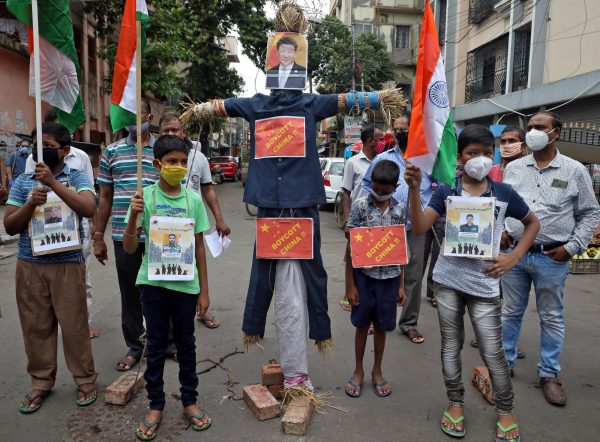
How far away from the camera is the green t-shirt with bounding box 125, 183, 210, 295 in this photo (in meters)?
2.91

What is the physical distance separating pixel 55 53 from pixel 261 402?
267cm

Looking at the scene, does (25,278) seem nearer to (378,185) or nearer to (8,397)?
(8,397)

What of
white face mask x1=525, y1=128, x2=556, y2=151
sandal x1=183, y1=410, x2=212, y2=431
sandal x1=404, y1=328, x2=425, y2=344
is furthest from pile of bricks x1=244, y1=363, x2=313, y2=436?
white face mask x1=525, y1=128, x2=556, y2=151

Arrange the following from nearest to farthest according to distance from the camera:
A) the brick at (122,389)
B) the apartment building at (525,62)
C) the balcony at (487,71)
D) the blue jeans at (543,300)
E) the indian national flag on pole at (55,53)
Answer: the indian national flag on pole at (55,53) → the brick at (122,389) → the blue jeans at (543,300) → the apartment building at (525,62) → the balcony at (487,71)

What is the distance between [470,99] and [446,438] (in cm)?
1717

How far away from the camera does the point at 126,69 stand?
301 centimetres

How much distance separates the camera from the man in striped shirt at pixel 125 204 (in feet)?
12.1

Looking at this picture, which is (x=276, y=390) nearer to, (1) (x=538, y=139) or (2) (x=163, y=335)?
(2) (x=163, y=335)

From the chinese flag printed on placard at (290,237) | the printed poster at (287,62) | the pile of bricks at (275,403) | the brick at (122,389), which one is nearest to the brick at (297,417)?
the pile of bricks at (275,403)

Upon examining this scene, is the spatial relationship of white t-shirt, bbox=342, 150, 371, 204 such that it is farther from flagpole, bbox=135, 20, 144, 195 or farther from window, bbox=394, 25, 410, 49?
window, bbox=394, 25, 410, 49

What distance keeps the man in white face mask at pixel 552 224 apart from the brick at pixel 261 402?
6.38ft

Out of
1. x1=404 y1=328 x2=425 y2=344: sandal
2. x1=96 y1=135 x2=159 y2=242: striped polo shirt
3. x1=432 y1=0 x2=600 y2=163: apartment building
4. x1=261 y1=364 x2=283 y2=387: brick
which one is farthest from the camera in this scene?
x1=432 y1=0 x2=600 y2=163: apartment building

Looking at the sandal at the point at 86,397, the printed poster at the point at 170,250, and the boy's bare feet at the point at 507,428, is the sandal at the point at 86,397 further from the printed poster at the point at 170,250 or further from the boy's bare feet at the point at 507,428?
the boy's bare feet at the point at 507,428

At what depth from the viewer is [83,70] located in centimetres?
1816
